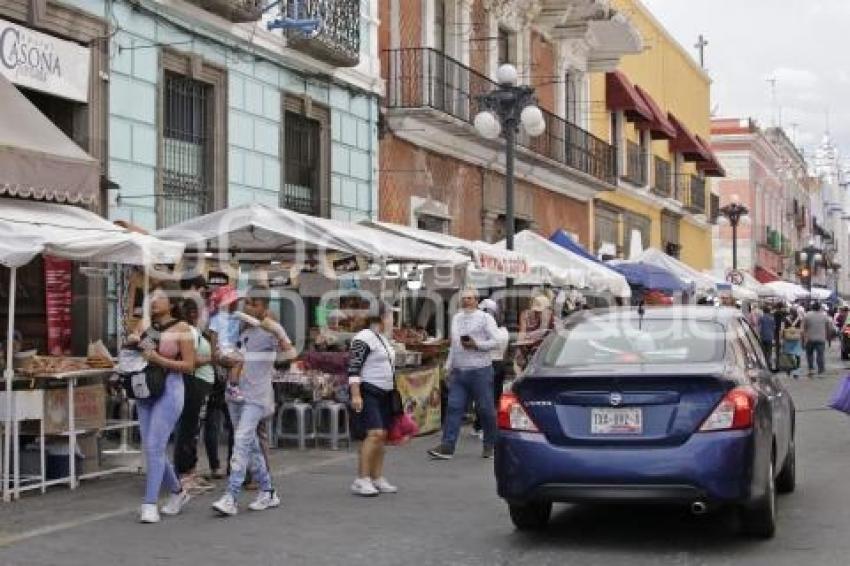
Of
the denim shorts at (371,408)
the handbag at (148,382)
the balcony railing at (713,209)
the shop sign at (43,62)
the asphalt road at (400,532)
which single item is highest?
the balcony railing at (713,209)

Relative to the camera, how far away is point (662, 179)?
39.0 meters

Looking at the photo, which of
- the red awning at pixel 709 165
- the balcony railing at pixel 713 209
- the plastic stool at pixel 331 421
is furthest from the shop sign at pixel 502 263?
the balcony railing at pixel 713 209

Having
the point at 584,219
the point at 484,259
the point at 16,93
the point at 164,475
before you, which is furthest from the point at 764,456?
the point at 584,219

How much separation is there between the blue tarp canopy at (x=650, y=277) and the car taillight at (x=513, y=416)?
16.2 m

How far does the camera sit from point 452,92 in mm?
21484

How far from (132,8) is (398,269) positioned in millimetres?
4657

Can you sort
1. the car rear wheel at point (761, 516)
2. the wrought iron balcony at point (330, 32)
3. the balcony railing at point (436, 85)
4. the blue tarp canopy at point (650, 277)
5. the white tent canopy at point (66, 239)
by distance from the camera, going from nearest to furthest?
1. the car rear wheel at point (761, 516)
2. the white tent canopy at point (66, 239)
3. the wrought iron balcony at point (330, 32)
4. the balcony railing at point (436, 85)
5. the blue tarp canopy at point (650, 277)

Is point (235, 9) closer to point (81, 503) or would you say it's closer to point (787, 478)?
point (81, 503)

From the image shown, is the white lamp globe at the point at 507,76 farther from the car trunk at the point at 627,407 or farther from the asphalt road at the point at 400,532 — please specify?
the car trunk at the point at 627,407

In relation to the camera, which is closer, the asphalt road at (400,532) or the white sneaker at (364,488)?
the asphalt road at (400,532)

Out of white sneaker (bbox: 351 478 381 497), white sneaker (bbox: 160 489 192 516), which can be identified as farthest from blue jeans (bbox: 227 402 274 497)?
white sneaker (bbox: 351 478 381 497)

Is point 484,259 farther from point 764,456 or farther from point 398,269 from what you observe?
point 764,456

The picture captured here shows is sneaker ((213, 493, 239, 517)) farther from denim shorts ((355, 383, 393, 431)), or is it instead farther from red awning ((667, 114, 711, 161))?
red awning ((667, 114, 711, 161))

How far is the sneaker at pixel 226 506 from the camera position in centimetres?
872
